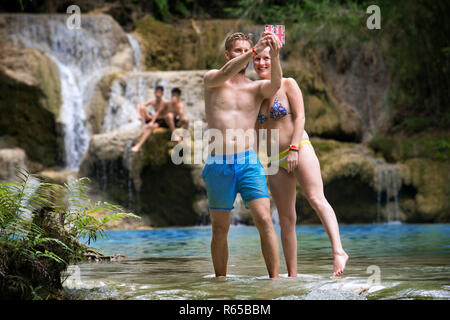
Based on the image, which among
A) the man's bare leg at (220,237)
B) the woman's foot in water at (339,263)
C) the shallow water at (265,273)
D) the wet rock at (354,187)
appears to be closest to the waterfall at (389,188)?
the wet rock at (354,187)

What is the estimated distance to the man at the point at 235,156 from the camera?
4020mm

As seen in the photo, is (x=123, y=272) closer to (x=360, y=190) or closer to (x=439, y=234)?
(x=439, y=234)

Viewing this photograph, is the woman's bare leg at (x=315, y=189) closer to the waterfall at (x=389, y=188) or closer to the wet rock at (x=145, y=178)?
the wet rock at (x=145, y=178)

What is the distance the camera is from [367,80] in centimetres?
1847

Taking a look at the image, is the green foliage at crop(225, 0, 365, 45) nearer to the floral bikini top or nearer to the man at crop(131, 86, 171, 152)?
the man at crop(131, 86, 171, 152)

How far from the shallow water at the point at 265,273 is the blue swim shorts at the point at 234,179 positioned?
57cm

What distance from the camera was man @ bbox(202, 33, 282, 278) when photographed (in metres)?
4.02

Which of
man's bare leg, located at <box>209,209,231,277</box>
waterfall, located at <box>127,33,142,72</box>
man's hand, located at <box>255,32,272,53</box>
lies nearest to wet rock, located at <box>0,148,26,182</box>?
waterfall, located at <box>127,33,142,72</box>

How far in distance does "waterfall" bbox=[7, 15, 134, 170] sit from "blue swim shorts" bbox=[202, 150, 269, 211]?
12.3m

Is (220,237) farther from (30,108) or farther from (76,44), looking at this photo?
(76,44)

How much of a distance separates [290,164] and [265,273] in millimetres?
962

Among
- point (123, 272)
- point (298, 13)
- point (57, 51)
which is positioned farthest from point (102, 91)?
point (123, 272)

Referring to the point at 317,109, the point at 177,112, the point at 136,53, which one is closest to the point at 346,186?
the point at 317,109
